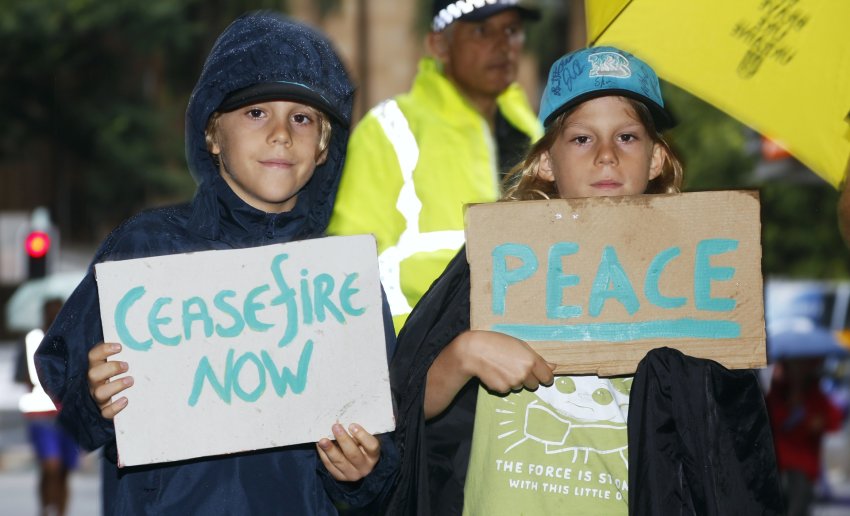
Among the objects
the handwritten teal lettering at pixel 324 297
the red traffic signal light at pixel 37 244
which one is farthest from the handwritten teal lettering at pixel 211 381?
the red traffic signal light at pixel 37 244

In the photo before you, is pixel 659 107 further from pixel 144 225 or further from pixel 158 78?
pixel 158 78

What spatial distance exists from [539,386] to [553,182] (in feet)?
1.92

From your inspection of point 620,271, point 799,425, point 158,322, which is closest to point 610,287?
point 620,271

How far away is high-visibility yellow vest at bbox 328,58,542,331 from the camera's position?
3875 mm

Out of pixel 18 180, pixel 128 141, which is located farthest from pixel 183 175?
pixel 18 180

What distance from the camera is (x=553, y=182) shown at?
130 inches

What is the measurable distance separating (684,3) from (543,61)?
80.1 ft

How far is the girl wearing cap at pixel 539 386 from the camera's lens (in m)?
2.87

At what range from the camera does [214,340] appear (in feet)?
9.34

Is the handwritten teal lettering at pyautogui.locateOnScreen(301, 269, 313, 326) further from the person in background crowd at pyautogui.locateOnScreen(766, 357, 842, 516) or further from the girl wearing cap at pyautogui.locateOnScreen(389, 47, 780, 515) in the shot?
the person in background crowd at pyautogui.locateOnScreen(766, 357, 842, 516)

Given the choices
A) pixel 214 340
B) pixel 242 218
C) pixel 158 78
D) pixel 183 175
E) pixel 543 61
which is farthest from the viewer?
pixel 158 78

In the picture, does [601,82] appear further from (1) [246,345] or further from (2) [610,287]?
(1) [246,345]

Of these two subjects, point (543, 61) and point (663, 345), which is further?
point (543, 61)

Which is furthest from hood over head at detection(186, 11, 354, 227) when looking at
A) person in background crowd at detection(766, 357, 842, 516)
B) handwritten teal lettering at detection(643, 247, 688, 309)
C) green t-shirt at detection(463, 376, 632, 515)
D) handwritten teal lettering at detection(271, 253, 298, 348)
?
person in background crowd at detection(766, 357, 842, 516)
